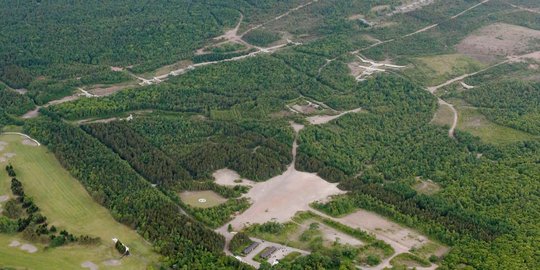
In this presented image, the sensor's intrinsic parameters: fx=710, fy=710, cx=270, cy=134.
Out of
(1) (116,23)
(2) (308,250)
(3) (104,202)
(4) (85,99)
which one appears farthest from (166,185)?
(1) (116,23)

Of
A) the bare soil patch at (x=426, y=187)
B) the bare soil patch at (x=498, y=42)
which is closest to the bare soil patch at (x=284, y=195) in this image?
the bare soil patch at (x=426, y=187)

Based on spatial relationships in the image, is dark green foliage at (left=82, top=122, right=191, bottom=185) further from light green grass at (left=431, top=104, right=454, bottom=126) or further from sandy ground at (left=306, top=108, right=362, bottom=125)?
light green grass at (left=431, top=104, right=454, bottom=126)

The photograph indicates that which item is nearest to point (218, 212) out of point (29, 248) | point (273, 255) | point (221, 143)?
point (273, 255)

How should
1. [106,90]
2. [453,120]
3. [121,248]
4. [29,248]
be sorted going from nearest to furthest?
[121,248], [29,248], [453,120], [106,90]

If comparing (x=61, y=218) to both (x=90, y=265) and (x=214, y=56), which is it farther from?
(x=214, y=56)

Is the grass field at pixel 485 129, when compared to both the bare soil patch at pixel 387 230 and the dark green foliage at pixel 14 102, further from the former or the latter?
the dark green foliage at pixel 14 102
